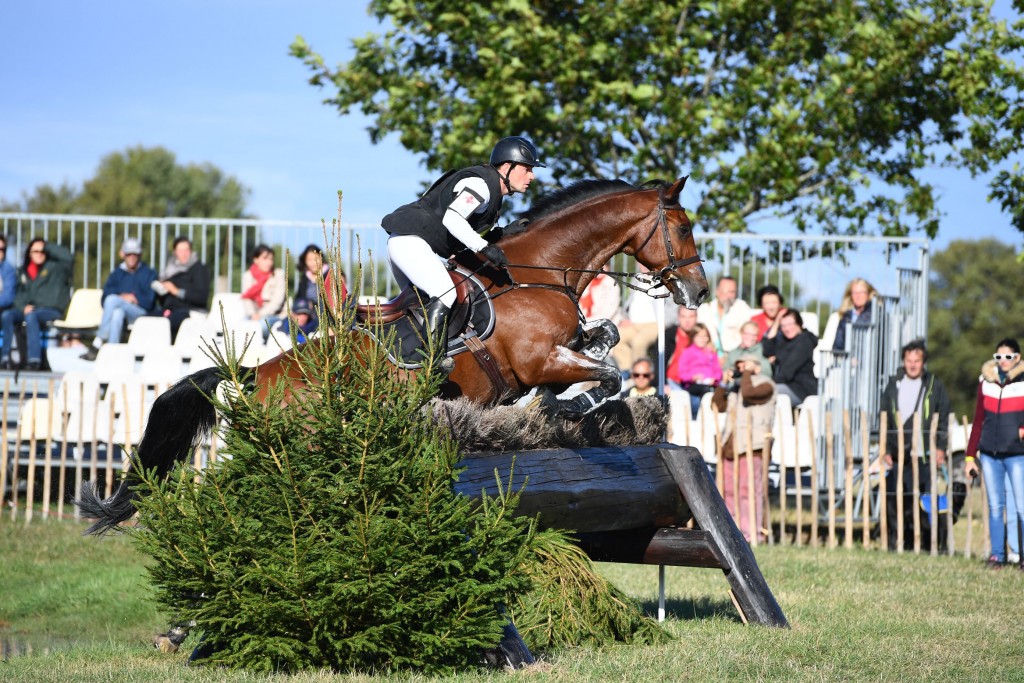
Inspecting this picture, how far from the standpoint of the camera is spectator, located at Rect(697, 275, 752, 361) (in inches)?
536

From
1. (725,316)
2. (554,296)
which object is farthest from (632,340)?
(554,296)

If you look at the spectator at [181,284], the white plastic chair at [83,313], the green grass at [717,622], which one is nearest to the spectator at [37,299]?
the white plastic chair at [83,313]

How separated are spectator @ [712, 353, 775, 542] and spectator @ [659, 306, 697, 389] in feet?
3.87

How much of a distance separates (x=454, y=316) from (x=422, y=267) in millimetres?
354

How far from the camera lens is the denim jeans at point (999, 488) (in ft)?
34.3

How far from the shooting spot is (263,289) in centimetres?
Answer: 1444

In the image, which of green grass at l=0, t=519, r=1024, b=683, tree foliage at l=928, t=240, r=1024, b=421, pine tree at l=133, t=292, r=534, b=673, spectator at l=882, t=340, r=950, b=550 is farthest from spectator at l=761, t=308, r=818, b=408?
tree foliage at l=928, t=240, r=1024, b=421

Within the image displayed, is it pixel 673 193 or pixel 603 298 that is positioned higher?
pixel 673 193

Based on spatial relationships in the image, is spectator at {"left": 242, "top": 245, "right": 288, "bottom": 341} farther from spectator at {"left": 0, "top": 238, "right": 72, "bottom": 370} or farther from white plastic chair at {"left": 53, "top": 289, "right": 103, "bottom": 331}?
spectator at {"left": 0, "top": 238, "right": 72, "bottom": 370}

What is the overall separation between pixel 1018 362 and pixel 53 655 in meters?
8.41

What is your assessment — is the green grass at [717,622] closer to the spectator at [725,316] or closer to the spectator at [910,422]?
the spectator at [910,422]

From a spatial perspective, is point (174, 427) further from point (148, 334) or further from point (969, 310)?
point (969, 310)

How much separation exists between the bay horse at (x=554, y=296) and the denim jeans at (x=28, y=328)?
8.95m

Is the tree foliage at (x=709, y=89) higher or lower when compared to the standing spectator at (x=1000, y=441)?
higher
